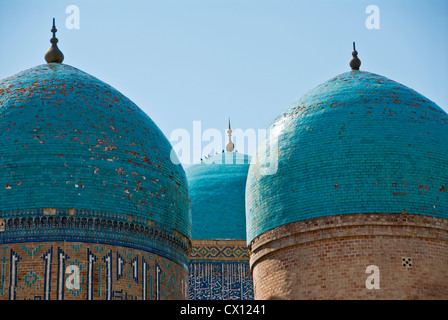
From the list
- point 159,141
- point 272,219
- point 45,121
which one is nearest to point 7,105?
point 45,121

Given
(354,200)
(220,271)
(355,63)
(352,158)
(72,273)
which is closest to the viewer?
(72,273)

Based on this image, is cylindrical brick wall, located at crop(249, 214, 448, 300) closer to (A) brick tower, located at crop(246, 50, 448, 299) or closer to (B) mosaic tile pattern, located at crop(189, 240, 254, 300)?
(A) brick tower, located at crop(246, 50, 448, 299)

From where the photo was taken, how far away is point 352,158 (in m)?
16.8

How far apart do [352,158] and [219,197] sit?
235 inches

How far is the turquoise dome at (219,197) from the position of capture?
71.2 feet

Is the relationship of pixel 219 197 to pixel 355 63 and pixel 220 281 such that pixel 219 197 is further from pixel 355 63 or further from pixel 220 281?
pixel 355 63

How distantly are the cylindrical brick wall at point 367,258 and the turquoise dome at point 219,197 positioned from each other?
504 centimetres

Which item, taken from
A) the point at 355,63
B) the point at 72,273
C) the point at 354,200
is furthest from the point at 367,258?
the point at 72,273

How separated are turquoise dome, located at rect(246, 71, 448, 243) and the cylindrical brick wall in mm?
195

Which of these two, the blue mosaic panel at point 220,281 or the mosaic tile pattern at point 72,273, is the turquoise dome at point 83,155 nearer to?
the mosaic tile pattern at point 72,273

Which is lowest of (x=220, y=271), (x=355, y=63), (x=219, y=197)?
(x=220, y=271)

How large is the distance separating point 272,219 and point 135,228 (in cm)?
223
